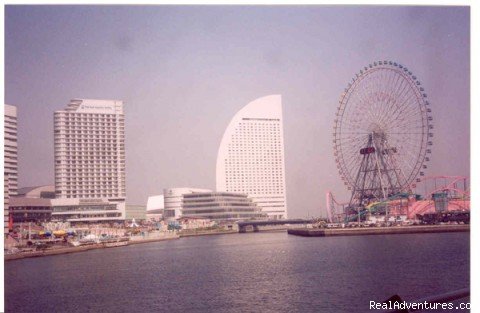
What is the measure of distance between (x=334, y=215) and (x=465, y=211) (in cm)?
516

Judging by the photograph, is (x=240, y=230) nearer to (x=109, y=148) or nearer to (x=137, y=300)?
Answer: (x=109, y=148)

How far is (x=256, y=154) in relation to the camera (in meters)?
12.5

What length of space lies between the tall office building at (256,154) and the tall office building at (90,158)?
8.40 feet

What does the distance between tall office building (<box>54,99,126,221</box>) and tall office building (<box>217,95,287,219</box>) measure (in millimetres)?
2561

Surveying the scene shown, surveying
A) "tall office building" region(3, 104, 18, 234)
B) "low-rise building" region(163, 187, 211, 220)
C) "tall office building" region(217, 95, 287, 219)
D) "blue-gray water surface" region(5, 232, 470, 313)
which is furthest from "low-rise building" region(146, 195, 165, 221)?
"tall office building" region(3, 104, 18, 234)

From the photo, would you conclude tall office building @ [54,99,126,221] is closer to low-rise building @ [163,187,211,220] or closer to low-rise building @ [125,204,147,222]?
low-rise building @ [125,204,147,222]

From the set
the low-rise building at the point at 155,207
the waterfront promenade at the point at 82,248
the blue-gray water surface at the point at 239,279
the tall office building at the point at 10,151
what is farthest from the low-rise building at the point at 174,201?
the tall office building at the point at 10,151

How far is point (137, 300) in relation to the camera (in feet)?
26.8

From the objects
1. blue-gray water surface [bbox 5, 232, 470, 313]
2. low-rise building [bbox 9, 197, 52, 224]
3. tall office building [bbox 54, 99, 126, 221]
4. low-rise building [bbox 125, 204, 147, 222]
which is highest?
tall office building [bbox 54, 99, 126, 221]

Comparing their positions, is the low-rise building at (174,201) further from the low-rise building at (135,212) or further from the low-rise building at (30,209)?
the low-rise building at (30,209)

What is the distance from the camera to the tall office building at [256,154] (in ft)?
37.9

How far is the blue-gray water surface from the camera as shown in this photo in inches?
298

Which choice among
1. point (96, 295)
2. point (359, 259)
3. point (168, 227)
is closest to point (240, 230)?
point (168, 227)

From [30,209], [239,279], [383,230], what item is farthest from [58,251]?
[383,230]
